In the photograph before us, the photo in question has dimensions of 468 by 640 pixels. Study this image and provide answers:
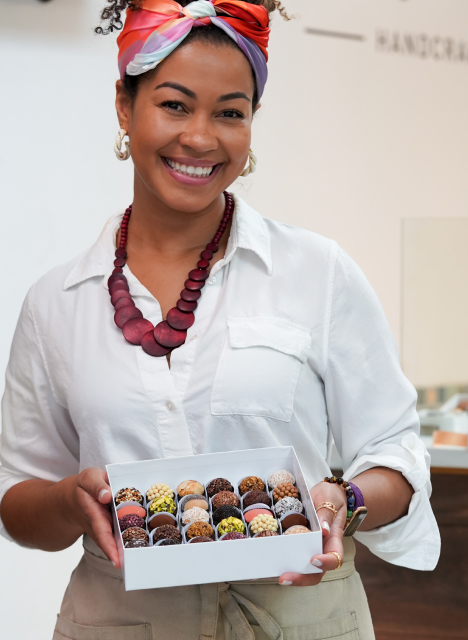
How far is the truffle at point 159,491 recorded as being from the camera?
110 centimetres

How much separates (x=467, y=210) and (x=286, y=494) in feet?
8.51

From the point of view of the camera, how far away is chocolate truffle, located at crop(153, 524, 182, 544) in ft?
3.34

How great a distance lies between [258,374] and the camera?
118cm

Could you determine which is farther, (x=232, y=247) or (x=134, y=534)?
(x=232, y=247)

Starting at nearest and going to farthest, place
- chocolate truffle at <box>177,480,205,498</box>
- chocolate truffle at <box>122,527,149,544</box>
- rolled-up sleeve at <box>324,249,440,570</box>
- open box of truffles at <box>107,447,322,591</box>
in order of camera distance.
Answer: open box of truffles at <box>107,447,322,591</box> < chocolate truffle at <box>122,527,149,544</box> < chocolate truffle at <box>177,480,205,498</box> < rolled-up sleeve at <box>324,249,440,570</box>

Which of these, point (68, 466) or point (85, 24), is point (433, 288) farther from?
point (68, 466)

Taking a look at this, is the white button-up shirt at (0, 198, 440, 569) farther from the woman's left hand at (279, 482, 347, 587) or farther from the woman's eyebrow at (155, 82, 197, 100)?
the woman's eyebrow at (155, 82, 197, 100)

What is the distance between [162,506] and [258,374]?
256mm

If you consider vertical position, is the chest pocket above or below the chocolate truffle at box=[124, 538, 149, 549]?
above

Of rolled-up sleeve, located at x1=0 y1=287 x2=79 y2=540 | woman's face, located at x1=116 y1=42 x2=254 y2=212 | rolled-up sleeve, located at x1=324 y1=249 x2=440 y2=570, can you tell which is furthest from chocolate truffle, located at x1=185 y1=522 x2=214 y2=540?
woman's face, located at x1=116 y1=42 x2=254 y2=212

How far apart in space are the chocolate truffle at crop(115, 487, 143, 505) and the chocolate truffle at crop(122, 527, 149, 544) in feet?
0.22

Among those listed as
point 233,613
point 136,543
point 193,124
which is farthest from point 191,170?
point 233,613

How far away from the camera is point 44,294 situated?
1348 mm

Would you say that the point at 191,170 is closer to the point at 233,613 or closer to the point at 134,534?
the point at 134,534
